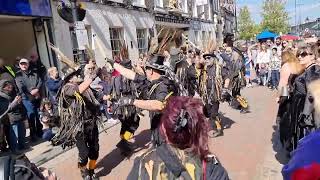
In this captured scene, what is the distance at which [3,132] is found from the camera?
6773 mm

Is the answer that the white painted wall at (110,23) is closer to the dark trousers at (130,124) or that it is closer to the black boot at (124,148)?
the dark trousers at (130,124)

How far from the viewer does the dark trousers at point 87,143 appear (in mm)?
A: 5426

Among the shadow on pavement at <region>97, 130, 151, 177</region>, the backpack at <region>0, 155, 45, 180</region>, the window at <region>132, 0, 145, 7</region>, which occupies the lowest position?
the shadow on pavement at <region>97, 130, 151, 177</region>

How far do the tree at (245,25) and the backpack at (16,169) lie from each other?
57172 millimetres

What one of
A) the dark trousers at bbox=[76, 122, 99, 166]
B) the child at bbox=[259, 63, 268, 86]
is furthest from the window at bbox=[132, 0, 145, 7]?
the dark trousers at bbox=[76, 122, 99, 166]

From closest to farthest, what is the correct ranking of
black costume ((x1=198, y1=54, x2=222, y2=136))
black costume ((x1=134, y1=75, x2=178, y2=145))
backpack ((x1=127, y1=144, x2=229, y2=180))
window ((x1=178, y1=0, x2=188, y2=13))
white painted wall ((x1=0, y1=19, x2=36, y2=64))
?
1. backpack ((x1=127, y1=144, x2=229, y2=180))
2. black costume ((x1=134, y1=75, x2=178, y2=145))
3. black costume ((x1=198, y1=54, x2=222, y2=136))
4. white painted wall ((x1=0, y1=19, x2=36, y2=64))
5. window ((x1=178, y1=0, x2=188, y2=13))

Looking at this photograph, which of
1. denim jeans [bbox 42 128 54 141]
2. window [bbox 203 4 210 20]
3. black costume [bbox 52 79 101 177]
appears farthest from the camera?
window [bbox 203 4 210 20]

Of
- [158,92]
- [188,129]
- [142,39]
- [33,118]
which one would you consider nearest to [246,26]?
[142,39]

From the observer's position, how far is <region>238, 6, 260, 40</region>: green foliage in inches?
2260

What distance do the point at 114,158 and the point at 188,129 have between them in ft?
15.4

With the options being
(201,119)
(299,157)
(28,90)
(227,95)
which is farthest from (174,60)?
(299,157)

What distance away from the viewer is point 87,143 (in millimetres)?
5531

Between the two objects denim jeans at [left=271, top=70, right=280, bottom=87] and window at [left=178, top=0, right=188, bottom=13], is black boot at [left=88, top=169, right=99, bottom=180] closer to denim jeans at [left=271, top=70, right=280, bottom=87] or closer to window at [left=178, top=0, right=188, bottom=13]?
denim jeans at [left=271, top=70, right=280, bottom=87]

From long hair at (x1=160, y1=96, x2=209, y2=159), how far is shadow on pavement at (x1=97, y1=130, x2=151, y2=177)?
3.87 m
